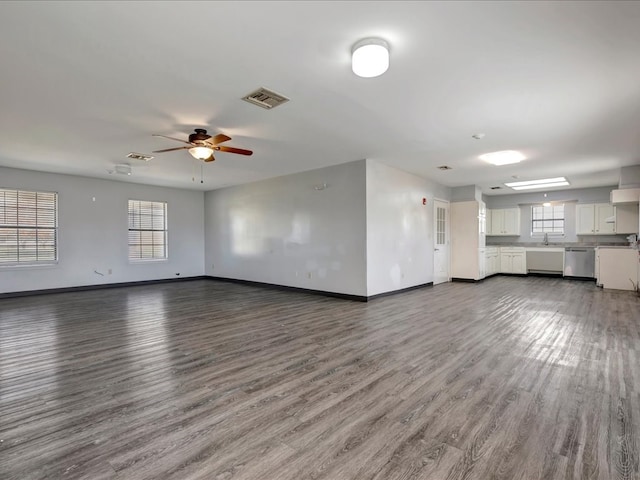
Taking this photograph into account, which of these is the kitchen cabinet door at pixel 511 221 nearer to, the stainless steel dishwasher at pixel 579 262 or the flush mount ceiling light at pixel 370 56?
the stainless steel dishwasher at pixel 579 262

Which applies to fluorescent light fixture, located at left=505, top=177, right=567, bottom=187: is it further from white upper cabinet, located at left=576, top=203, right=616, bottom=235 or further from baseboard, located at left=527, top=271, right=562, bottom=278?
baseboard, located at left=527, top=271, right=562, bottom=278

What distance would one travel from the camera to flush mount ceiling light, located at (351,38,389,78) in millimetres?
2344

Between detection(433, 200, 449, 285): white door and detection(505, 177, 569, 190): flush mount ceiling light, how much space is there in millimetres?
1793

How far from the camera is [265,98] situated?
130 inches

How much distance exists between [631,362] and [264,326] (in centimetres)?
382

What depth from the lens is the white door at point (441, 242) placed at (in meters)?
8.10

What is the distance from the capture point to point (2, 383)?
8.41 ft

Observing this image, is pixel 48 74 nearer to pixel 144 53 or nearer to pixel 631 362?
pixel 144 53

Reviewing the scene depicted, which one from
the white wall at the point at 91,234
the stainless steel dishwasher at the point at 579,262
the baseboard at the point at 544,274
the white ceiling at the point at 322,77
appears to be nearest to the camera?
the white ceiling at the point at 322,77

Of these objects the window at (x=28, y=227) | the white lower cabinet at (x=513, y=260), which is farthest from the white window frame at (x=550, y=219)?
the window at (x=28, y=227)

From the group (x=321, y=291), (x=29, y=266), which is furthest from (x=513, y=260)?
(x=29, y=266)

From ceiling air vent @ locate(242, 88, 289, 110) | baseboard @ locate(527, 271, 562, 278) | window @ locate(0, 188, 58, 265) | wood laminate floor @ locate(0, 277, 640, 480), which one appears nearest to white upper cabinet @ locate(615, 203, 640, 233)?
baseboard @ locate(527, 271, 562, 278)

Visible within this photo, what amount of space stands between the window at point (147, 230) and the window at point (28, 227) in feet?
5.17

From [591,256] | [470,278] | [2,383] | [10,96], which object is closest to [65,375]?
[2,383]
